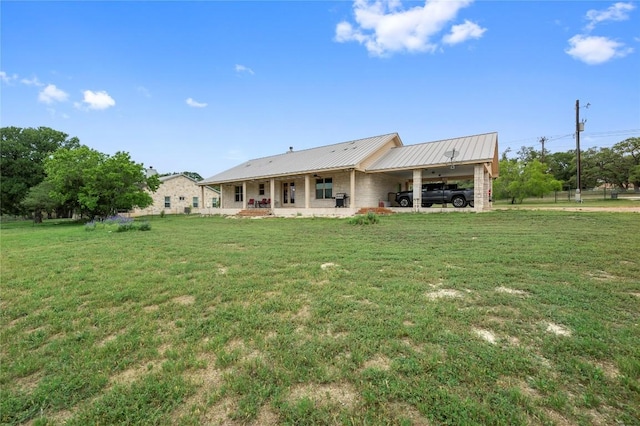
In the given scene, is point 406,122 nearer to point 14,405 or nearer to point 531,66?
point 531,66

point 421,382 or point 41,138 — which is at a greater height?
point 41,138

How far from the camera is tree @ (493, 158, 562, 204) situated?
30.2m

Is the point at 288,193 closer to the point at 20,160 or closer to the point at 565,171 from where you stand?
the point at 20,160

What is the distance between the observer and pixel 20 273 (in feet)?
17.9

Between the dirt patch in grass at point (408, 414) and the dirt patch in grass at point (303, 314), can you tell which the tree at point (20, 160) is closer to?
the dirt patch in grass at point (303, 314)

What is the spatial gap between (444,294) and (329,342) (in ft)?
6.28

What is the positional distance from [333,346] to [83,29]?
52.3 ft

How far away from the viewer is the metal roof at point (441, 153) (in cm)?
1449

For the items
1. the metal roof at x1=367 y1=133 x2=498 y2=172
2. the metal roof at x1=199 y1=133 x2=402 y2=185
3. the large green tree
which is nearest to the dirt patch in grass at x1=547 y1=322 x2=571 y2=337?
the metal roof at x1=367 y1=133 x2=498 y2=172

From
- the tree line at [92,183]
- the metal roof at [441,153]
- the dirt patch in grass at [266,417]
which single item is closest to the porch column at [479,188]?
the metal roof at [441,153]

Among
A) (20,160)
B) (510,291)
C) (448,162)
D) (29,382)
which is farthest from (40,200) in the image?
(510,291)

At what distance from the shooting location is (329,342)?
102 inches

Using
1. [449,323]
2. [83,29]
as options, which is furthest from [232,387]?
[83,29]

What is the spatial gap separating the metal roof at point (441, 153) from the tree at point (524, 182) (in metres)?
18.4
